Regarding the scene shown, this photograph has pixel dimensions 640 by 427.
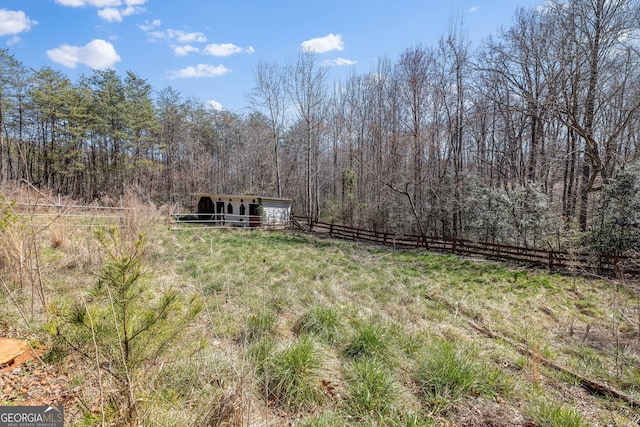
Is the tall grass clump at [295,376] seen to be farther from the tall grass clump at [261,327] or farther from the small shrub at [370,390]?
the tall grass clump at [261,327]

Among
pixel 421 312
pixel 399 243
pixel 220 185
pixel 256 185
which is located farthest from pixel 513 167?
pixel 220 185

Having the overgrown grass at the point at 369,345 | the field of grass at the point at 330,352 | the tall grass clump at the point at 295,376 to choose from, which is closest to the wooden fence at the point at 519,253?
the field of grass at the point at 330,352

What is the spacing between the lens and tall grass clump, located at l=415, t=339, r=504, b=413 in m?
2.61

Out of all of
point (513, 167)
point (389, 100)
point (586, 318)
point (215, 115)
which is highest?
point (215, 115)

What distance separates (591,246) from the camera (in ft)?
30.9

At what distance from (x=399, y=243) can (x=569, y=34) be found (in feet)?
34.3

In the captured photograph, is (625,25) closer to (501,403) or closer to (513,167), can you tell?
(513,167)

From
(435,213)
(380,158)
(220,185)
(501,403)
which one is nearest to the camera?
(501,403)

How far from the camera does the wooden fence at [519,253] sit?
8250 millimetres

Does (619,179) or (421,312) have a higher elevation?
(619,179)

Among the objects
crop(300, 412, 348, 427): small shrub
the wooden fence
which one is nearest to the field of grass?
crop(300, 412, 348, 427): small shrub

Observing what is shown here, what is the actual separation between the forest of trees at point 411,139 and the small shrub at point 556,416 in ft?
15.9

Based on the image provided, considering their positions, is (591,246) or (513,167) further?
(513,167)

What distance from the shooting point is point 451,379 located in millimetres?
2750
